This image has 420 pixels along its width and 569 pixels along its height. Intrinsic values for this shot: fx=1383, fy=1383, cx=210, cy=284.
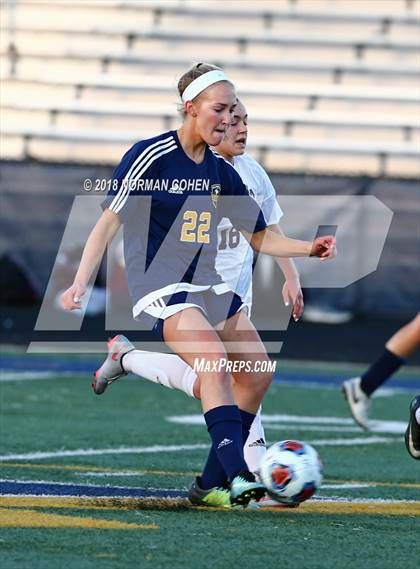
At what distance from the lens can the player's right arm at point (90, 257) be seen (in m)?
4.87

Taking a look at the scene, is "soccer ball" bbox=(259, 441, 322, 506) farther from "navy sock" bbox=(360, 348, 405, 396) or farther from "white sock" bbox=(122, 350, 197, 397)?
"navy sock" bbox=(360, 348, 405, 396)

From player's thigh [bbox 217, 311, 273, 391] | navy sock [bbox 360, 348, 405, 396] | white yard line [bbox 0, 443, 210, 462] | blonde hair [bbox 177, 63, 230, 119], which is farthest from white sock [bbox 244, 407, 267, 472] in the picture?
navy sock [bbox 360, 348, 405, 396]

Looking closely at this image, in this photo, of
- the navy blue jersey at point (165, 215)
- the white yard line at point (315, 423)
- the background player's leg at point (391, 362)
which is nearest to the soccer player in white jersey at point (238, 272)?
the navy blue jersey at point (165, 215)

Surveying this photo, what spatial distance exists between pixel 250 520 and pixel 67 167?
9929 mm

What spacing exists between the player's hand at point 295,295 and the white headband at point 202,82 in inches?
41.4

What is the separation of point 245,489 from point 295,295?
1.36m

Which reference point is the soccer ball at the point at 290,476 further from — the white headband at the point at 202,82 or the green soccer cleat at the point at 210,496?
the white headband at the point at 202,82

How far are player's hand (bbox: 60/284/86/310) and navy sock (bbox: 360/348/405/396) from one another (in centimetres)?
336

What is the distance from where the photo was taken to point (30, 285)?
14.5 metres

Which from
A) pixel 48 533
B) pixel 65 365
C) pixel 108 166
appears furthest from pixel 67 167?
pixel 48 533

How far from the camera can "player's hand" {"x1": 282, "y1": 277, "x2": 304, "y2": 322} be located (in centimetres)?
571

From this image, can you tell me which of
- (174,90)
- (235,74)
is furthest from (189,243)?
(235,74)

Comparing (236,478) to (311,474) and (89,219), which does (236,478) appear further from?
(89,219)

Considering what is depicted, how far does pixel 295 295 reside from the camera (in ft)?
19.0
